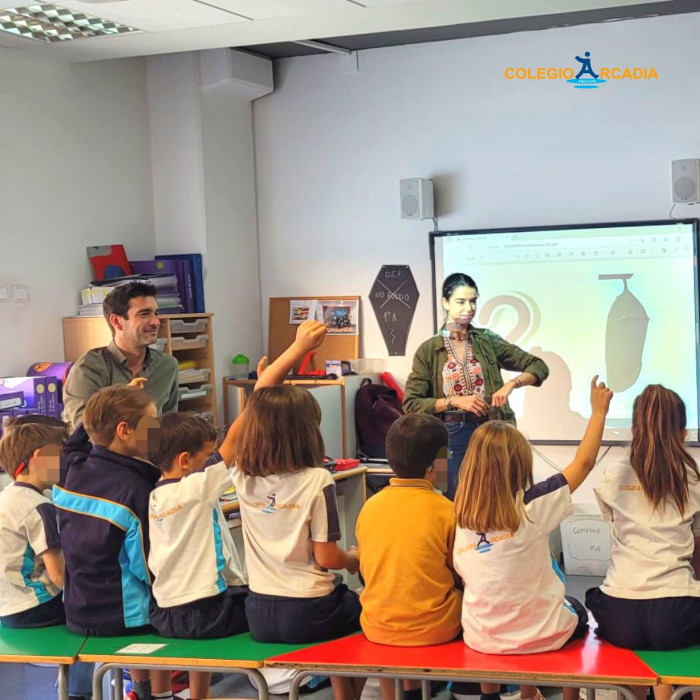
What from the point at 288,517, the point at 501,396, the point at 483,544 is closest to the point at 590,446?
the point at 483,544

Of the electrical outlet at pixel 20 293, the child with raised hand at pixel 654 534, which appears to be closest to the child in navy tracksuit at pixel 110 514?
the child with raised hand at pixel 654 534

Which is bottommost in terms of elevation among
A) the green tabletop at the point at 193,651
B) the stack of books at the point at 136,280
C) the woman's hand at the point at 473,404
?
the green tabletop at the point at 193,651

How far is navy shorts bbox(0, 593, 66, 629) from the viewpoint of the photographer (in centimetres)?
322

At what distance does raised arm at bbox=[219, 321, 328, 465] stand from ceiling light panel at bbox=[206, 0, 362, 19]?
6.67 ft

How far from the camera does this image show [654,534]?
9.00 ft

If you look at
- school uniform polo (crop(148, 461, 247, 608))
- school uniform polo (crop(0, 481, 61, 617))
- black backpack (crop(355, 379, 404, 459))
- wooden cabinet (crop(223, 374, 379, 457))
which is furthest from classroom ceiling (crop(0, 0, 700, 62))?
school uniform polo (crop(148, 461, 247, 608))

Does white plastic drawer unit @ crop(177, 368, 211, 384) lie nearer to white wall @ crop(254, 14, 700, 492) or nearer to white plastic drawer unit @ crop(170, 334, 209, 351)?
white plastic drawer unit @ crop(170, 334, 209, 351)

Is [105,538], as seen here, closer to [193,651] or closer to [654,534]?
[193,651]

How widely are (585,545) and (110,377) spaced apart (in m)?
2.93

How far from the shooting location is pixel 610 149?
5.81m

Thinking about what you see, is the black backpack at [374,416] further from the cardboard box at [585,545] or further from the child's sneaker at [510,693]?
the child's sneaker at [510,693]

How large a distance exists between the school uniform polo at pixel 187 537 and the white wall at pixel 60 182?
98.4 inches

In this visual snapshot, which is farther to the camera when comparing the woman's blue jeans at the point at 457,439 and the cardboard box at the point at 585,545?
the cardboard box at the point at 585,545

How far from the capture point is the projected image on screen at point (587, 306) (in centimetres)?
572
